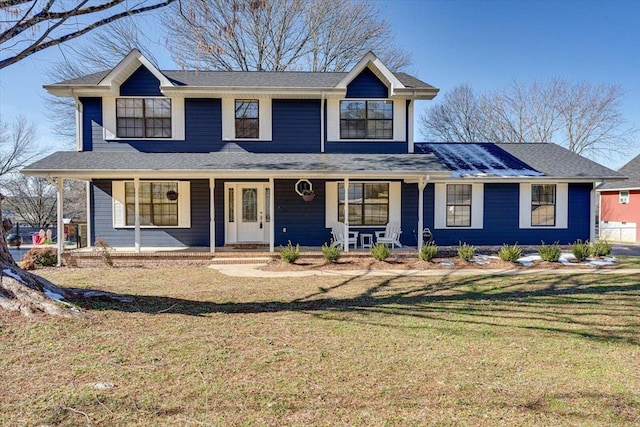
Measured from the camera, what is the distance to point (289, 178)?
11930 mm

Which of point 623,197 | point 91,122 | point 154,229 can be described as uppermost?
point 91,122

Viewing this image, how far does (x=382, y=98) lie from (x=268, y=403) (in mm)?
11261

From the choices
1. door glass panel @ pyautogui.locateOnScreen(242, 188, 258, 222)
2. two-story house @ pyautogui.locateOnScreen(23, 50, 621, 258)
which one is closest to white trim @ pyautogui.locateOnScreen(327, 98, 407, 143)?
two-story house @ pyautogui.locateOnScreen(23, 50, 621, 258)

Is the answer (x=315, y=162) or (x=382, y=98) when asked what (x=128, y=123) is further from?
(x=382, y=98)

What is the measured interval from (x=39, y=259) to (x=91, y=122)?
4.70 metres

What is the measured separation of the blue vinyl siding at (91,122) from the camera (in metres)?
12.2

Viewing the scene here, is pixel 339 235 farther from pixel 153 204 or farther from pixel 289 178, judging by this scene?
pixel 153 204

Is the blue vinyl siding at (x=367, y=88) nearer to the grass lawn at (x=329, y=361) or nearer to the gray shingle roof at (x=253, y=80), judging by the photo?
the gray shingle roof at (x=253, y=80)

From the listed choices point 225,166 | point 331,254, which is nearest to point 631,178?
point 331,254

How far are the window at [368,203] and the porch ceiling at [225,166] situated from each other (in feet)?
3.83

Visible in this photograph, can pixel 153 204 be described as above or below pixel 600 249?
above

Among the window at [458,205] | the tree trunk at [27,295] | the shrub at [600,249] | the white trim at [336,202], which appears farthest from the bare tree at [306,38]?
the shrub at [600,249]

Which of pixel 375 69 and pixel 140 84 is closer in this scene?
pixel 140 84

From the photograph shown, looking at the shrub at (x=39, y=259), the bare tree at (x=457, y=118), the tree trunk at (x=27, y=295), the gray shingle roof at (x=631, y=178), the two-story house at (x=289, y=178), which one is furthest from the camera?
the bare tree at (x=457, y=118)
